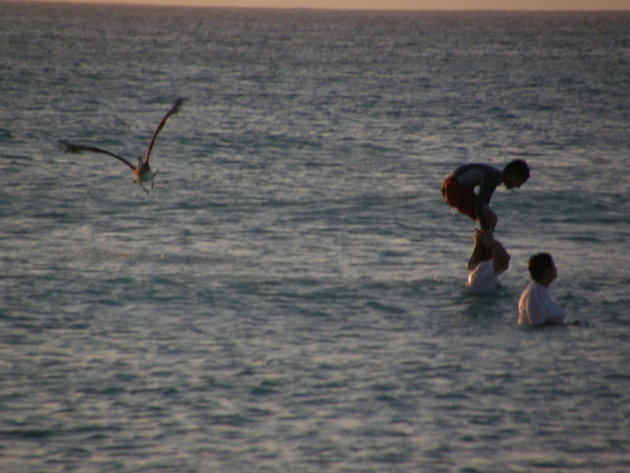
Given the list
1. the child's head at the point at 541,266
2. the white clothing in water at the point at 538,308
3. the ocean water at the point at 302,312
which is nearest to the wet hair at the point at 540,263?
the child's head at the point at 541,266

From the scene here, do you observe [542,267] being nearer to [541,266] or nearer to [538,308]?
[541,266]

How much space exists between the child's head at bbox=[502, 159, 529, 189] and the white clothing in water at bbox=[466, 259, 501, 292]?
58.1 inches

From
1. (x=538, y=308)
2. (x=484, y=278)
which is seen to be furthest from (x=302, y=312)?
(x=538, y=308)

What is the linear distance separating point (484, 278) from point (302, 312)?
7.24ft

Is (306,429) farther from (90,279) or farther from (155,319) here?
(90,279)

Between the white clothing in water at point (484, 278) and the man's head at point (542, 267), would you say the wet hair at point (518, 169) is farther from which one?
the white clothing in water at point (484, 278)

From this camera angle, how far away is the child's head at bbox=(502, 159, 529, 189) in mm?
11602

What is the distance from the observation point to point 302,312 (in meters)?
12.3

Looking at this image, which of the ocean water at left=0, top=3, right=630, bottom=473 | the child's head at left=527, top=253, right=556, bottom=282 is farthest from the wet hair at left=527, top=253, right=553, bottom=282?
the ocean water at left=0, top=3, right=630, bottom=473

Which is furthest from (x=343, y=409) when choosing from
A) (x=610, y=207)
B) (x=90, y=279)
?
(x=610, y=207)

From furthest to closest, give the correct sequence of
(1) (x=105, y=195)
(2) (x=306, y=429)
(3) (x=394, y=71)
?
(3) (x=394, y=71)
(1) (x=105, y=195)
(2) (x=306, y=429)

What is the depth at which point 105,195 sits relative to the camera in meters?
21.6

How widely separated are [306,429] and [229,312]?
3.65 metres

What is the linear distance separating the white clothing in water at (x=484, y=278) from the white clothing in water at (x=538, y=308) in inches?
57.0
